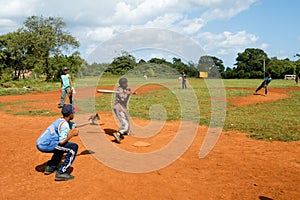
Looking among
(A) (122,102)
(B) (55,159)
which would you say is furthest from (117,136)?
(B) (55,159)

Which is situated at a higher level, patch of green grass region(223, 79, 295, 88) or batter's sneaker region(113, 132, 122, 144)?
patch of green grass region(223, 79, 295, 88)

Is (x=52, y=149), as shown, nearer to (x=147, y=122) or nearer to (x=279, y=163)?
(x=279, y=163)

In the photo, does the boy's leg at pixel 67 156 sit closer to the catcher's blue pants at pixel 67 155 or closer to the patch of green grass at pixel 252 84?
the catcher's blue pants at pixel 67 155

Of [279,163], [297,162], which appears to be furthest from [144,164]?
[297,162]

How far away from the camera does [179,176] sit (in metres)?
5.03

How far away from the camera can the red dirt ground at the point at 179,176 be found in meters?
4.36

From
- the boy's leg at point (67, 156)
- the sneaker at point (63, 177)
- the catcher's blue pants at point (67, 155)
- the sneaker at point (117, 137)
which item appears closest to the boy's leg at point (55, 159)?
the catcher's blue pants at point (67, 155)

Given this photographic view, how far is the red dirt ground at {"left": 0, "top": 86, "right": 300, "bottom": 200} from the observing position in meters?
4.36

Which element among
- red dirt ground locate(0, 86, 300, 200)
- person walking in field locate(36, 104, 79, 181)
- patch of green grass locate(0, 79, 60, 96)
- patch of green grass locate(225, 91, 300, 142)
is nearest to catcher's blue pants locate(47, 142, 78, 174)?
person walking in field locate(36, 104, 79, 181)

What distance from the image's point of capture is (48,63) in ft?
147

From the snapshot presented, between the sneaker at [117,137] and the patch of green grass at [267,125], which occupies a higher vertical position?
the sneaker at [117,137]

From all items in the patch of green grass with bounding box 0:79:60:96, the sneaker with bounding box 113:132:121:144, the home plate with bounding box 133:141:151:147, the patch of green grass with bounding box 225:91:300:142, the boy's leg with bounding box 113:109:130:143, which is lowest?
the home plate with bounding box 133:141:151:147

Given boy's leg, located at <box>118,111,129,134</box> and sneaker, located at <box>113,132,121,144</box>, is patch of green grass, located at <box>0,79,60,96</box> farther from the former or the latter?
sneaker, located at <box>113,132,121,144</box>

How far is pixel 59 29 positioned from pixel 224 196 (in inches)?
1699
